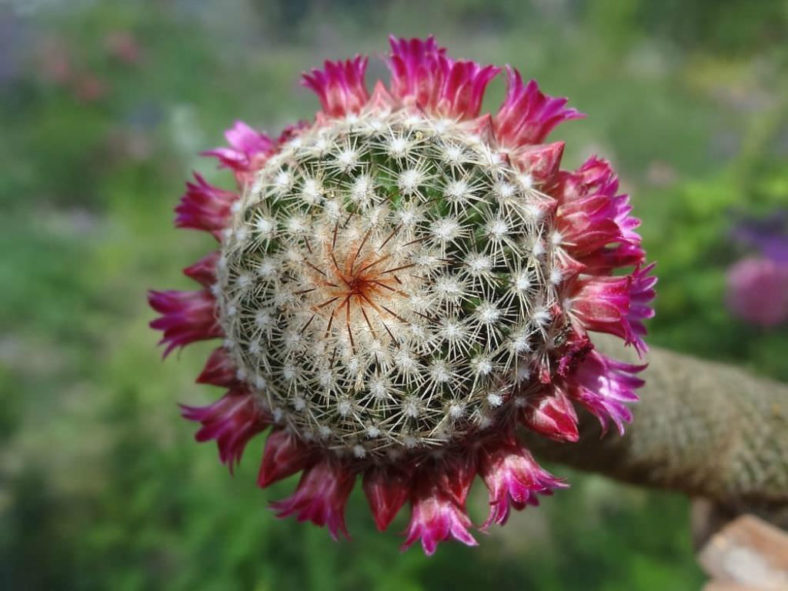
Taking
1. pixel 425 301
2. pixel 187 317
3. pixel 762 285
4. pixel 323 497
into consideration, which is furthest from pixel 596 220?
pixel 762 285

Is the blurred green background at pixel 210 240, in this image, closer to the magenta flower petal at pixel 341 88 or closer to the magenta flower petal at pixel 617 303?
the magenta flower petal at pixel 617 303

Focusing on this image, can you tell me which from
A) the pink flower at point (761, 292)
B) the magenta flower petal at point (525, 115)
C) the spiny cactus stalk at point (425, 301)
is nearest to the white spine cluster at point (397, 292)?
the spiny cactus stalk at point (425, 301)

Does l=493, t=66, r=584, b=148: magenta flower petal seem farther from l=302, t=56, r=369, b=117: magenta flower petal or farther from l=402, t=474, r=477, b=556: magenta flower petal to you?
l=402, t=474, r=477, b=556: magenta flower petal

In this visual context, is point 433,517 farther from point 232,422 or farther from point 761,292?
point 761,292

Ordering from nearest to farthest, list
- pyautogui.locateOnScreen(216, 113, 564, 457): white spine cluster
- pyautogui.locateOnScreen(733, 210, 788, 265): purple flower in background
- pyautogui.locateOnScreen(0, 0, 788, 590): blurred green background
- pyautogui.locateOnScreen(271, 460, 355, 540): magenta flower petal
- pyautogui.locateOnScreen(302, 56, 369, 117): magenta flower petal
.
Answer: pyautogui.locateOnScreen(216, 113, 564, 457): white spine cluster, pyautogui.locateOnScreen(271, 460, 355, 540): magenta flower petal, pyautogui.locateOnScreen(302, 56, 369, 117): magenta flower petal, pyautogui.locateOnScreen(733, 210, 788, 265): purple flower in background, pyautogui.locateOnScreen(0, 0, 788, 590): blurred green background

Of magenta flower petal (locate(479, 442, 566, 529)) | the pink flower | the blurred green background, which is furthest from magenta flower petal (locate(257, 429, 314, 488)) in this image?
the pink flower

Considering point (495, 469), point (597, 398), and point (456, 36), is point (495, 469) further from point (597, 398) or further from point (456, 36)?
point (456, 36)
